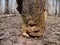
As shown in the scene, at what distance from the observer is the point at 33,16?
1975 millimetres

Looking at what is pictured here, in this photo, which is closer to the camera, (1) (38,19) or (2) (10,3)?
(1) (38,19)

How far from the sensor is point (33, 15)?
1.97m

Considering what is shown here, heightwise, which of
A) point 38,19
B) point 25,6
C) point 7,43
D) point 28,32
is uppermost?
point 25,6

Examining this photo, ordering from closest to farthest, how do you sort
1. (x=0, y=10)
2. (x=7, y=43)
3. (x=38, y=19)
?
(x=38, y=19)
(x=7, y=43)
(x=0, y=10)

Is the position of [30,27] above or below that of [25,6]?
below

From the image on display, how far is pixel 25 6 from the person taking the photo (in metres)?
2.00

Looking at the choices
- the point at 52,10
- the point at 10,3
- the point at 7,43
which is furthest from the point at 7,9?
the point at 7,43

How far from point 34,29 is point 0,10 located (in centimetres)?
669

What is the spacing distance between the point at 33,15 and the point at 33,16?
15mm

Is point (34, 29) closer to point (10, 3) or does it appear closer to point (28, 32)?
point (28, 32)

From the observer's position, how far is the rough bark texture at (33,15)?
1957 mm

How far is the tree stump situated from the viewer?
1.96 m

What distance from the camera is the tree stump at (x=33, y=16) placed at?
1959mm

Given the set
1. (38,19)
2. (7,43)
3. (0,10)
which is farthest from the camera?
(0,10)
